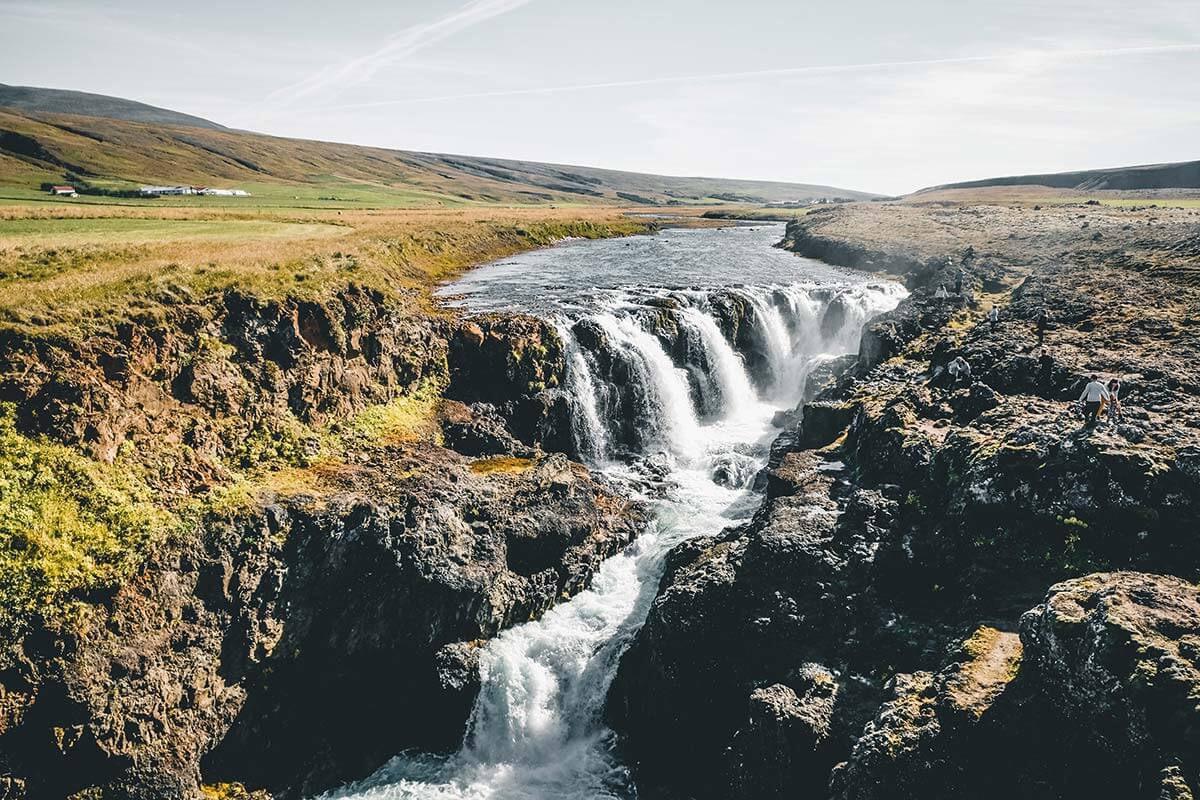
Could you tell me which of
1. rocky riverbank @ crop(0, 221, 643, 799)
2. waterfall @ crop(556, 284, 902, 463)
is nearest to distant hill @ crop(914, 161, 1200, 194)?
waterfall @ crop(556, 284, 902, 463)

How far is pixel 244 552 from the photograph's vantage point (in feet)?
63.4

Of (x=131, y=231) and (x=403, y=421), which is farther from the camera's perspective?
(x=131, y=231)

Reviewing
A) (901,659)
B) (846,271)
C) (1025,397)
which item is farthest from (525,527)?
(846,271)

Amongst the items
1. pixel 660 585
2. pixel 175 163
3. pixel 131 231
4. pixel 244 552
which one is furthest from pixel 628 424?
pixel 175 163

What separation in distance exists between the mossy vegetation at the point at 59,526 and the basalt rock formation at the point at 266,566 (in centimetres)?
40

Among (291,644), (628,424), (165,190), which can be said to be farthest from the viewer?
(165,190)

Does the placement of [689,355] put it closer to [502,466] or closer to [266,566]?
[502,466]

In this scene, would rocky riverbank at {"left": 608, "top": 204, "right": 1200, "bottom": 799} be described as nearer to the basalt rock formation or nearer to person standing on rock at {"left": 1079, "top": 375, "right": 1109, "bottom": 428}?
person standing on rock at {"left": 1079, "top": 375, "right": 1109, "bottom": 428}

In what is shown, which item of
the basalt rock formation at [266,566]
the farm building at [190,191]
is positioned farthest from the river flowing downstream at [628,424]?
the farm building at [190,191]

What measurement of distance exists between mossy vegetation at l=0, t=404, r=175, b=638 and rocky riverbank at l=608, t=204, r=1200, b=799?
14.4m

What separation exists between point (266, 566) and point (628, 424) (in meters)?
19.2

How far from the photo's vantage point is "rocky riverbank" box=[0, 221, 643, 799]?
1608 cm

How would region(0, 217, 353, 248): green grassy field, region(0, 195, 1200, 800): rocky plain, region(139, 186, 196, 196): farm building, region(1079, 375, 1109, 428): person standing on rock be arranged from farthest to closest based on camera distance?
1. region(139, 186, 196, 196): farm building
2. region(0, 217, 353, 248): green grassy field
3. region(1079, 375, 1109, 428): person standing on rock
4. region(0, 195, 1200, 800): rocky plain

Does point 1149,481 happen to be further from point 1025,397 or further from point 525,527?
point 525,527
